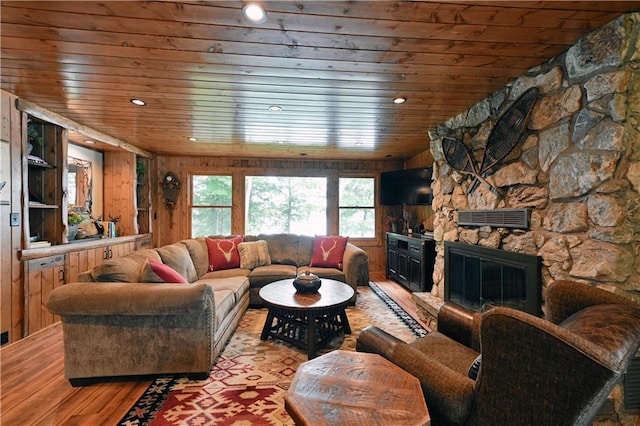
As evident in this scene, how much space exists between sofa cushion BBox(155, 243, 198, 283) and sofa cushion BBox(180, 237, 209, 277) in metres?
0.11

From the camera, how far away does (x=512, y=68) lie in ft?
7.03

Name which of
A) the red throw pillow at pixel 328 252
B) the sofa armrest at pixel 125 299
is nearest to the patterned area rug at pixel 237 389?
the sofa armrest at pixel 125 299

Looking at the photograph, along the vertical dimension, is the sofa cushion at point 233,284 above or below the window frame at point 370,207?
below

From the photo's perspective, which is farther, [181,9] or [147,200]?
[147,200]

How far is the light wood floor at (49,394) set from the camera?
1.76 metres

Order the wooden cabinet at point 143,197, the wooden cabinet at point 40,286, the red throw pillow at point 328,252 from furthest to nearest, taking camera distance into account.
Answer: the wooden cabinet at point 143,197
the red throw pillow at point 328,252
the wooden cabinet at point 40,286

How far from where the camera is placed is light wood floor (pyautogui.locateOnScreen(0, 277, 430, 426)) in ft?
5.76

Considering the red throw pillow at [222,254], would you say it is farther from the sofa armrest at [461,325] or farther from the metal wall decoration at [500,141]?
the metal wall decoration at [500,141]

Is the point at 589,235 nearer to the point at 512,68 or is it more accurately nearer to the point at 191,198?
the point at 512,68

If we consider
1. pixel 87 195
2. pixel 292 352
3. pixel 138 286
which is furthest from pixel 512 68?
pixel 87 195

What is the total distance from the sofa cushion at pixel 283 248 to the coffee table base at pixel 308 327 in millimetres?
1390

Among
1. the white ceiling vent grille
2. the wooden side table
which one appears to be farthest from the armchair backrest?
the white ceiling vent grille

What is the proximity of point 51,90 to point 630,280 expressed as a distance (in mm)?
4542

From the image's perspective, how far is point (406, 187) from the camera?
5121 mm
